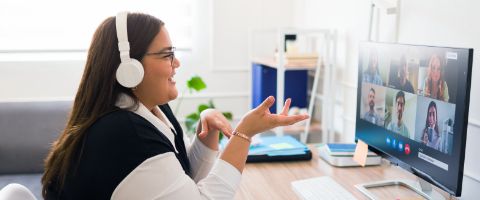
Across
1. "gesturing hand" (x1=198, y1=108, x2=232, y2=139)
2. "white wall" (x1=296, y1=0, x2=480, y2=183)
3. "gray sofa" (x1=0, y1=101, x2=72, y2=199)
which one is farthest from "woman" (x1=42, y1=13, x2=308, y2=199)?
"gray sofa" (x1=0, y1=101, x2=72, y2=199)

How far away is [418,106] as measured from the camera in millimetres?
1308

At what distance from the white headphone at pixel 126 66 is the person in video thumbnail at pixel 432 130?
2.55 ft

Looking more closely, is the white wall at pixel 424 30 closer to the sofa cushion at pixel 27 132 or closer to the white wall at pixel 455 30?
the white wall at pixel 455 30

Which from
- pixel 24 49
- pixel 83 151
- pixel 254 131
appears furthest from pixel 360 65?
pixel 24 49

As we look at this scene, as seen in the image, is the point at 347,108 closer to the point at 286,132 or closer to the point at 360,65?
the point at 286,132

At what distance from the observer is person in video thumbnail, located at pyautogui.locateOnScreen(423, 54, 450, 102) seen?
3.92 ft

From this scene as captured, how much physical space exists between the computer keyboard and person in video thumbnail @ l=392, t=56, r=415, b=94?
365 mm

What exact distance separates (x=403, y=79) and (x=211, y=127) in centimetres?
60

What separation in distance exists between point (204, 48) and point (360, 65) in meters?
1.79

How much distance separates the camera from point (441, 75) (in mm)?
1202

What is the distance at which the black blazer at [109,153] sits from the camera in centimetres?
102

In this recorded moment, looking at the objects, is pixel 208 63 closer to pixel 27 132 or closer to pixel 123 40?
pixel 27 132

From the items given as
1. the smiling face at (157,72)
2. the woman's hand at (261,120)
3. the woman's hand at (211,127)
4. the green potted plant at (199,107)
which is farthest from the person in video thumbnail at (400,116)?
the green potted plant at (199,107)

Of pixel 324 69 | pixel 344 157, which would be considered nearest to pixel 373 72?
pixel 344 157
